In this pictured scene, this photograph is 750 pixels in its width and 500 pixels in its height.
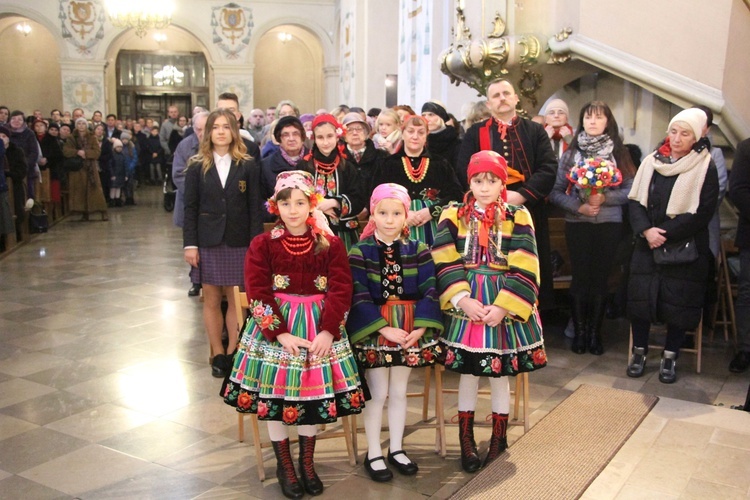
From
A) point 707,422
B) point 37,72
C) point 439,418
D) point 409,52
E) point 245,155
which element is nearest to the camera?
point 439,418

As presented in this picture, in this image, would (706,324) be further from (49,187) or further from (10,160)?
(49,187)

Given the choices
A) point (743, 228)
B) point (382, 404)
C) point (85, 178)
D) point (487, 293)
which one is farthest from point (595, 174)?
point (85, 178)

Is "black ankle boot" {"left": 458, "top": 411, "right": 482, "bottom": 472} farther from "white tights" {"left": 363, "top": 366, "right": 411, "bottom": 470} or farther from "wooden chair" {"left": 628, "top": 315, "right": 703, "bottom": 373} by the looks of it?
"wooden chair" {"left": 628, "top": 315, "right": 703, "bottom": 373}

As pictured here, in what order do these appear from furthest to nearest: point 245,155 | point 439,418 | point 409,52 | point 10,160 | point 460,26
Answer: point 409,52, point 10,160, point 460,26, point 245,155, point 439,418

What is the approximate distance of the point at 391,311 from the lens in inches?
136

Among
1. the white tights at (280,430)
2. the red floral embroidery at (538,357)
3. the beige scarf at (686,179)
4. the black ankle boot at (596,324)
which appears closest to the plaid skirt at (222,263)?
the white tights at (280,430)

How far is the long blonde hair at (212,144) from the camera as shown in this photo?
15.3 feet

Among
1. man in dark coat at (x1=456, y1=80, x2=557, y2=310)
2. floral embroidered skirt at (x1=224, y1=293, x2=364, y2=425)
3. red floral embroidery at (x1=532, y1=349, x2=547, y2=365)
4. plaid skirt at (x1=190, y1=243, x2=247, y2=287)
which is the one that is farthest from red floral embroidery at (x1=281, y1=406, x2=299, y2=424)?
man in dark coat at (x1=456, y1=80, x2=557, y2=310)

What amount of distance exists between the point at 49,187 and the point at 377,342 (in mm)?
9943

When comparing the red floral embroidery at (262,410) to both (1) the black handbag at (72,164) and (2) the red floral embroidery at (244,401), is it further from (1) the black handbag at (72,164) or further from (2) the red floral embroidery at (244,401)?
(1) the black handbag at (72,164)

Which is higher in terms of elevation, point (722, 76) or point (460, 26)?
point (460, 26)

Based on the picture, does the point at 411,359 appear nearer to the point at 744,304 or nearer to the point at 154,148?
the point at 744,304

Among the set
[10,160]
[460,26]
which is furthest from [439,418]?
[10,160]

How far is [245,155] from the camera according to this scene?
476 centimetres
